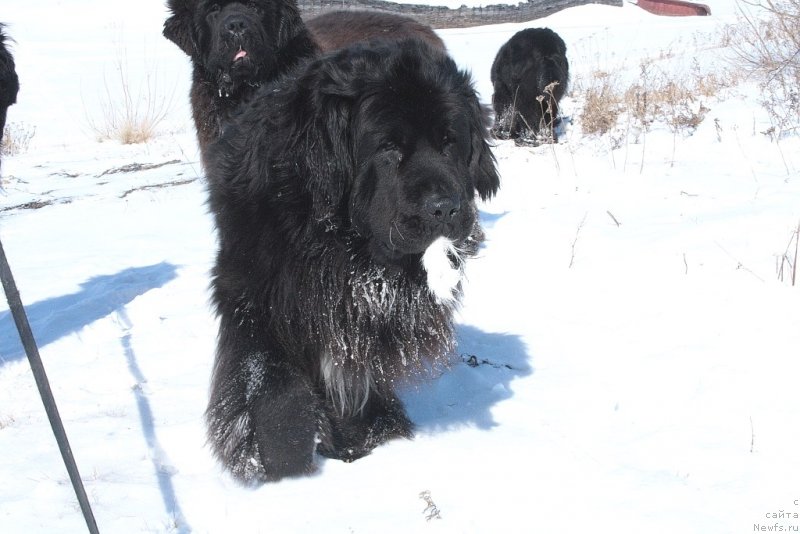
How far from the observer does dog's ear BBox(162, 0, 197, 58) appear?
4.61 m

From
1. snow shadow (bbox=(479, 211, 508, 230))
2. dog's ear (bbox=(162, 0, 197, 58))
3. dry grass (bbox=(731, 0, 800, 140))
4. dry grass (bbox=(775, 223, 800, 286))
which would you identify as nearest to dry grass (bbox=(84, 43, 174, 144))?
dog's ear (bbox=(162, 0, 197, 58))

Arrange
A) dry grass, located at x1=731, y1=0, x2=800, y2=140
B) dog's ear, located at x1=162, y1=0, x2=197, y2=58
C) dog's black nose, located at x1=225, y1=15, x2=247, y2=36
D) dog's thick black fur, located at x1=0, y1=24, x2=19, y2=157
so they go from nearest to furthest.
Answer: dog's thick black fur, located at x1=0, y1=24, x2=19, y2=157 → dog's black nose, located at x1=225, y1=15, x2=247, y2=36 → dog's ear, located at x1=162, y1=0, x2=197, y2=58 → dry grass, located at x1=731, y1=0, x2=800, y2=140

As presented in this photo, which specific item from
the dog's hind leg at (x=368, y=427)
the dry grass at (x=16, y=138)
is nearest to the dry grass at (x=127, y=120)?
the dry grass at (x=16, y=138)

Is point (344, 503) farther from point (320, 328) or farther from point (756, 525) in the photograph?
point (756, 525)

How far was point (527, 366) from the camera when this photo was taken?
3.68 meters

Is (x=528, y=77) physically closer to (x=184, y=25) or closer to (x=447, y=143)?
(x=184, y=25)

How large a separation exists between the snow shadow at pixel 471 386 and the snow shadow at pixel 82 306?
2.01 metres

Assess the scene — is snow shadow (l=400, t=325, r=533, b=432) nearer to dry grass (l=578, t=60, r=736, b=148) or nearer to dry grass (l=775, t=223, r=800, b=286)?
dry grass (l=775, t=223, r=800, b=286)

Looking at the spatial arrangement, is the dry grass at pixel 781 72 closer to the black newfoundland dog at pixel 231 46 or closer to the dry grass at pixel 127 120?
the black newfoundland dog at pixel 231 46

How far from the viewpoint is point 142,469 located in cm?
283

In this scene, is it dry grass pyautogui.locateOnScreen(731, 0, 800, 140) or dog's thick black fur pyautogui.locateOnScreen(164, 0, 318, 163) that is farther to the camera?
dry grass pyautogui.locateOnScreen(731, 0, 800, 140)

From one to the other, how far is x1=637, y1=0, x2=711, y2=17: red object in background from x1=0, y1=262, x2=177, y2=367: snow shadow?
20.4 metres

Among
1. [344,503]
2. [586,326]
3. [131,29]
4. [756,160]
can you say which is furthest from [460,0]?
[344,503]

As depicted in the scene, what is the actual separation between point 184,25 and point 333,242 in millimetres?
2580
